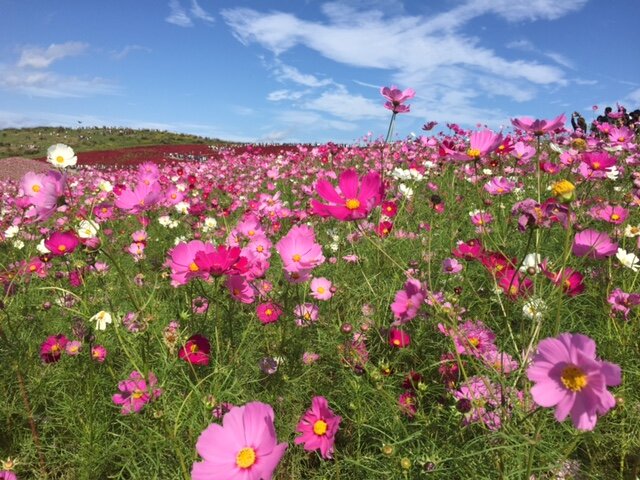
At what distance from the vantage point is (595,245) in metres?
1.25

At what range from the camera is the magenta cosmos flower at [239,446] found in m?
0.80

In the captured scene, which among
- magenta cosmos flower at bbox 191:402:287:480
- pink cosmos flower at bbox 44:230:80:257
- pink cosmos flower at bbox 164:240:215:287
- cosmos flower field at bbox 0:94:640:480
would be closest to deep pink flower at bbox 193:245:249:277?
cosmos flower field at bbox 0:94:640:480

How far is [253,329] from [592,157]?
5.08ft

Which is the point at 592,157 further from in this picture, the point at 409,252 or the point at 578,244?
the point at 409,252

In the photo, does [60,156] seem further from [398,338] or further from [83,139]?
[83,139]

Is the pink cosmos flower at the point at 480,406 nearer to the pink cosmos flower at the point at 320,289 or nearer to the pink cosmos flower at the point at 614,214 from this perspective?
the pink cosmos flower at the point at 320,289

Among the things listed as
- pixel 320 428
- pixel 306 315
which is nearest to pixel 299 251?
pixel 306 315

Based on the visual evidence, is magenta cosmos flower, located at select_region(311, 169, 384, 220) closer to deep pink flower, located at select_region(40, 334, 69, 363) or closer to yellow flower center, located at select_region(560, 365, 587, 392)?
yellow flower center, located at select_region(560, 365, 587, 392)

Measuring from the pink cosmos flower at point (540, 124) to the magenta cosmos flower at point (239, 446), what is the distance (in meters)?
1.22

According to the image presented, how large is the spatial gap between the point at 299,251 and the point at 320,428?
0.54 m

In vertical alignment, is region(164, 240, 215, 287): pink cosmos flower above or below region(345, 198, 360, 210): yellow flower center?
below

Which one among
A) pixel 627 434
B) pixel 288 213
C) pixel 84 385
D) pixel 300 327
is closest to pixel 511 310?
pixel 627 434

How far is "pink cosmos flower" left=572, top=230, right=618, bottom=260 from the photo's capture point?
124cm

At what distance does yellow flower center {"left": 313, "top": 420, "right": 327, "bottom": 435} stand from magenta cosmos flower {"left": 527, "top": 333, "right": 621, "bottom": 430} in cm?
65
